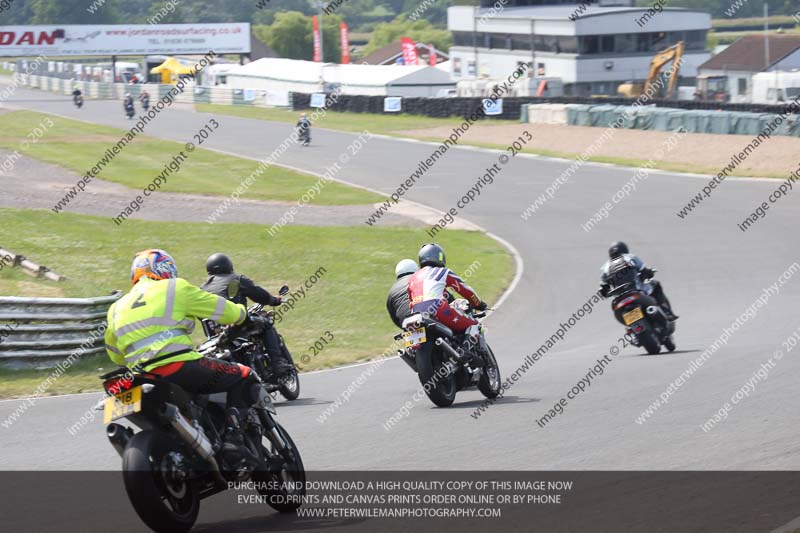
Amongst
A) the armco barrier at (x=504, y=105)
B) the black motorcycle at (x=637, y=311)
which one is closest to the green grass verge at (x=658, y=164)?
the armco barrier at (x=504, y=105)

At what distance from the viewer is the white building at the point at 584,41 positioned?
75312mm

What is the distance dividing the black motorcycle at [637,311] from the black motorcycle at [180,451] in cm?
770

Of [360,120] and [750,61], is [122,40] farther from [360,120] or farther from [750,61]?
[750,61]

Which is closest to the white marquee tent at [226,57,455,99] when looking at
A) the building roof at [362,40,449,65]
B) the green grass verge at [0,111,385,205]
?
the building roof at [362,40,449,65]

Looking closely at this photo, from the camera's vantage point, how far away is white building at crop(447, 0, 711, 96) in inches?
2965

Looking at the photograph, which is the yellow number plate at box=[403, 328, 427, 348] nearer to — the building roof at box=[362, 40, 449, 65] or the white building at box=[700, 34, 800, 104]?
the white building at box=[700, 34, 800, 104]

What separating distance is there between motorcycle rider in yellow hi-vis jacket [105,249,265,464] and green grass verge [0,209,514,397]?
263 inches

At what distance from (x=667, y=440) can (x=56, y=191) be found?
26.6m

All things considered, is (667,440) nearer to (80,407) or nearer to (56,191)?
(80,407)

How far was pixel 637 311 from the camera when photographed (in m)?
13.8

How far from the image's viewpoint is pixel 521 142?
48125mm

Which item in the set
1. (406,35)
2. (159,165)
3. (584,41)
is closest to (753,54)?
(584,41)

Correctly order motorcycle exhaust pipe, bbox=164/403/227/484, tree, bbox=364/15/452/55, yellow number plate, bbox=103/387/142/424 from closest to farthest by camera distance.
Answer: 1. yellow number plate, bbox=103/387/142/424
2. motorcycle exhaust pipe, bbox=164/403/227/484
3. tree, bbox=364/15/452/55

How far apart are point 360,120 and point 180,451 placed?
57513 millimetres
